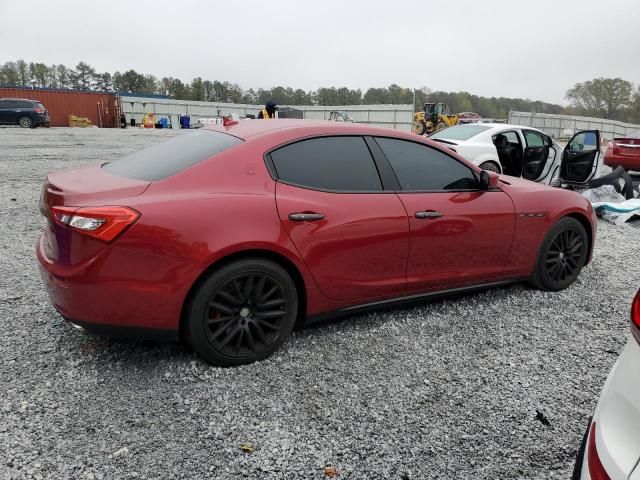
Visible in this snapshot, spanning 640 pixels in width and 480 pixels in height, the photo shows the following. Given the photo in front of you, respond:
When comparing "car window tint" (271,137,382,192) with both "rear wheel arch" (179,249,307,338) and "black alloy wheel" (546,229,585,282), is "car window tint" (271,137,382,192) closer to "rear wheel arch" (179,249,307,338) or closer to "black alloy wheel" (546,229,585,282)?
"rear wheel arch" (179,249,307,338)

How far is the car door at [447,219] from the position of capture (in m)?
3.38

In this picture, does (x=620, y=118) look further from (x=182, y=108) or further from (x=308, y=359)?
(x=308, y=359)

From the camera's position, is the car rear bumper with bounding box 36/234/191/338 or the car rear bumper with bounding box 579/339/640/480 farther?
the car rear bumper with bounding box 36/234/191/338

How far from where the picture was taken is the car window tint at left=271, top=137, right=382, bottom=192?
3.02 metres

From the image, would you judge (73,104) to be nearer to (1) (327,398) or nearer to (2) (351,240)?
(2) (351,240)

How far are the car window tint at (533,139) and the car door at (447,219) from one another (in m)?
6.96

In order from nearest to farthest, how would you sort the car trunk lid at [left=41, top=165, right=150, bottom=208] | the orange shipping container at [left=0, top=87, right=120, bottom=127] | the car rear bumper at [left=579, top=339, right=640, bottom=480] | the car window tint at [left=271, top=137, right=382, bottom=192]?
1. the car rear bumper at [left=579, top=339, right=640, bottom=480]
2. the car trunk lid at [left=41, top=165, right=150, bottom=208]
3. the car window tint at [left=271, top=137, right=382, bottom=192]
4. the orange shipping container at [left=0, top=87, right=120, bottom=127]

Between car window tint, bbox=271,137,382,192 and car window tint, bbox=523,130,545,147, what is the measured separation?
25.7ft

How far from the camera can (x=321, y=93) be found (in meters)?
92.2

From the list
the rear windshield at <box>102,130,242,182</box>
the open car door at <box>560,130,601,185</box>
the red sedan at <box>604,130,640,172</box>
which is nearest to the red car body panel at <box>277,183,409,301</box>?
the rear windshield at <box>102,130,242,182</box>

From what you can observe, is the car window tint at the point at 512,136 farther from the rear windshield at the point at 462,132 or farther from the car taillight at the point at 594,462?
the car taillight at the point at 594,462

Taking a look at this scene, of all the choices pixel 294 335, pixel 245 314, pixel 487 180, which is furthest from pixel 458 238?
pixel 245 314

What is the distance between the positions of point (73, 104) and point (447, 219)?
39.8 metres

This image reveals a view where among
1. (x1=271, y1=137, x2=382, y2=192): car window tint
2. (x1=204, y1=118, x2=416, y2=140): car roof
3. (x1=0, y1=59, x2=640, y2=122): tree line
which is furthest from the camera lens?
(x1=0, y1=59, x2=640, y2=122): tree line
